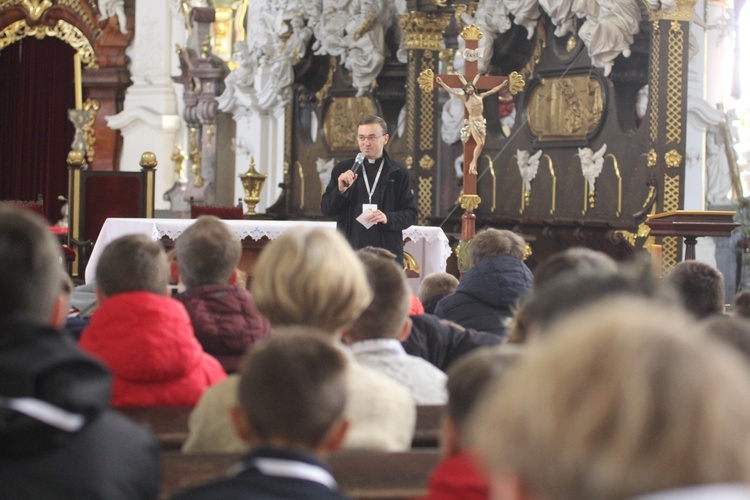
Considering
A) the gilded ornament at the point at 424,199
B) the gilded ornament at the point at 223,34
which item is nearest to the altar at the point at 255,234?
the gilded ornament at the point at 424,199

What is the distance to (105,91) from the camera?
22.7 m

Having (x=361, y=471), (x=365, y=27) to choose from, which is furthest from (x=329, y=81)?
(x=361, y=471)

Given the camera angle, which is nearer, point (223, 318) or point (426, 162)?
point (223, 318)

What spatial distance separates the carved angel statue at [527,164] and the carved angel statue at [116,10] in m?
10.2

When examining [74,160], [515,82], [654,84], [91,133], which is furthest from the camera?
[91,133]

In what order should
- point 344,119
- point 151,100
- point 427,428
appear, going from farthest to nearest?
point 151,100, point 344,119, point 427,428

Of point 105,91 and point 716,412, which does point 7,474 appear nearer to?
point 716,412

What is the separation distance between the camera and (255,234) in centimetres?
1038

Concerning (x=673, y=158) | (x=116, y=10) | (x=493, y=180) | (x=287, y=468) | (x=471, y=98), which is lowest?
(x=287, y=468)

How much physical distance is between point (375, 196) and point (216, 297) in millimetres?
3899

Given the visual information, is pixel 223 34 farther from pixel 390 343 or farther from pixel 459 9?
pixel 390 343

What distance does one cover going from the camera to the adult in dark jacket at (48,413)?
7.48 feet

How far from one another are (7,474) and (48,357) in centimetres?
23

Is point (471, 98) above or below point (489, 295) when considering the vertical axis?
above
